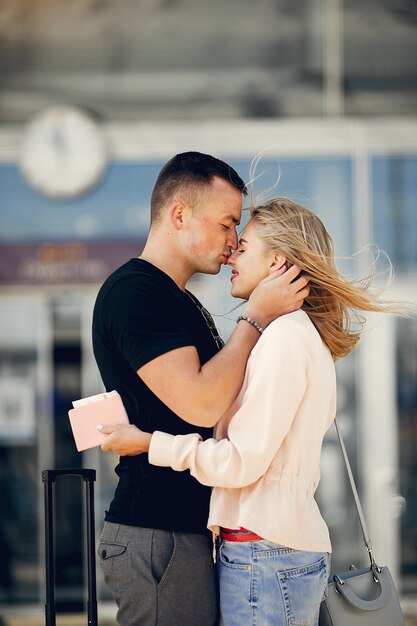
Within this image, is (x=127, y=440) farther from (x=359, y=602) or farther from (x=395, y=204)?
(x=395, y=204)

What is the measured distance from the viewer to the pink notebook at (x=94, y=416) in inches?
106

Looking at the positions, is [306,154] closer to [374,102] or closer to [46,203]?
[374,102]

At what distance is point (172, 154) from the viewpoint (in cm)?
762

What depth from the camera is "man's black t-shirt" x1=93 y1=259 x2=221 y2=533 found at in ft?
8.84

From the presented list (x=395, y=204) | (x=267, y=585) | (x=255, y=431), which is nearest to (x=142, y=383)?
(x=255, y=431)

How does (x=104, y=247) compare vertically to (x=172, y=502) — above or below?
above

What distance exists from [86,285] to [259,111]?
1818 millimetres

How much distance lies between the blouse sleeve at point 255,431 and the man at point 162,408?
0.07m

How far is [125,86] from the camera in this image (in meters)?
7.66

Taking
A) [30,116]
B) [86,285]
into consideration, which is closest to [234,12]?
[30,116]

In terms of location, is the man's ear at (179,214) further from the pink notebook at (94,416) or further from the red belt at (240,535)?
the red belt at (240,535)

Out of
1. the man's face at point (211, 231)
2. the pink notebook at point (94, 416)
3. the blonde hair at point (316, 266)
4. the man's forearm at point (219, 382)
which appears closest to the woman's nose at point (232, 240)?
the man's face at point (211, 231)

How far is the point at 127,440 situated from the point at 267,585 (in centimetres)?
51

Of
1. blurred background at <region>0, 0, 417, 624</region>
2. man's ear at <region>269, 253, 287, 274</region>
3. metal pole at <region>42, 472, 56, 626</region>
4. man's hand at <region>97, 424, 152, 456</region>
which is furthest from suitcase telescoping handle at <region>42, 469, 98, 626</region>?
blurred background at <region>0, 0, 417, 624</region>
